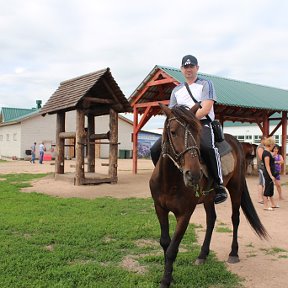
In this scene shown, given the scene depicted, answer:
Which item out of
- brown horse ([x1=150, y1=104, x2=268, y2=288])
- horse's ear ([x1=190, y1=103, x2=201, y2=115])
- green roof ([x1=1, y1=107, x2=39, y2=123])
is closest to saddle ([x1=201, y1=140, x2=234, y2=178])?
brown horse ([x1=150, y1=104, x2=268, y2=288])

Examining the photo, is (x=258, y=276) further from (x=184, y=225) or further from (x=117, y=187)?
(x=117, y=187)

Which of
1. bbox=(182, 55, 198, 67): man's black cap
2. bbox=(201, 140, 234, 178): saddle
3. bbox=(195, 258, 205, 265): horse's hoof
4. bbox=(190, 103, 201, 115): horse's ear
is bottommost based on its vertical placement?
bbox=(195, 258, 205, 265): horse's hoof

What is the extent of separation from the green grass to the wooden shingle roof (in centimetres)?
599

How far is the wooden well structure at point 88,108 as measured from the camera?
44.9 ft

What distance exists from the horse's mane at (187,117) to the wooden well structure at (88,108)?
10.1 meters

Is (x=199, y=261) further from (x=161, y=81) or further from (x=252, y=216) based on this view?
(x=161, y=81)

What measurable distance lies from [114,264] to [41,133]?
3235 centimetres

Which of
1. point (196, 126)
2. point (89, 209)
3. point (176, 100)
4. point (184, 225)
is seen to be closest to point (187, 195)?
point (184, 225)

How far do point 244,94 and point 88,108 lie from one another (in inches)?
355

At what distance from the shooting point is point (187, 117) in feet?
12.0

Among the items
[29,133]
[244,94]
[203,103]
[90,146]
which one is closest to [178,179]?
[203,103]

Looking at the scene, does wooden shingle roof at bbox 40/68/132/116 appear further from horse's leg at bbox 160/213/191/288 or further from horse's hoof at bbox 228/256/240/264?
horse's leg at bbox 160/213/191/288

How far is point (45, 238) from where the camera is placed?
19.5 ft

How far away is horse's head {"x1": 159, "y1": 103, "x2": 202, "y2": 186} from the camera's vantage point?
11.3 feet
